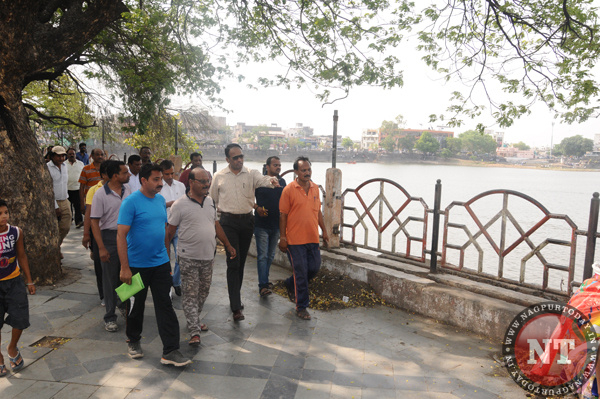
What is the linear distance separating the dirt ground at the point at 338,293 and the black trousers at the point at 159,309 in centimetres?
A: 203

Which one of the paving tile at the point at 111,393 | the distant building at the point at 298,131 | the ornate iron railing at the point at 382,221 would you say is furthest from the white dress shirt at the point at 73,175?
the distant building at the point at 298,131

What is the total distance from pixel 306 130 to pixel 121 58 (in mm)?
178709

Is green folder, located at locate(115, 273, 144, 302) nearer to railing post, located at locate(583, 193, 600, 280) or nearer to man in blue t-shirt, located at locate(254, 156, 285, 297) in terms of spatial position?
man in blue t-shirt, located at locate(254, 156, 285, 297)

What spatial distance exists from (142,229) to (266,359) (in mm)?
1578

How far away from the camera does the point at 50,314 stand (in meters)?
4.57

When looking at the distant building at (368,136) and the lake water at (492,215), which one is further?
the distant building at (368,136)

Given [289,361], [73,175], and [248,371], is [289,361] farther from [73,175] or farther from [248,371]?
[73,175]

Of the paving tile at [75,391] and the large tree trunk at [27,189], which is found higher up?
the large tree trunk at [27,189]

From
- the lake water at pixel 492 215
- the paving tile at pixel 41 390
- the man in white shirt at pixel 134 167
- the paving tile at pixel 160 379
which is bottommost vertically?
the lake water at pixel 492 215

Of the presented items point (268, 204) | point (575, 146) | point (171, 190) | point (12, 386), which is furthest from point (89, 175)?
point (575, 146)

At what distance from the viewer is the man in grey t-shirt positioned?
3.90 meters

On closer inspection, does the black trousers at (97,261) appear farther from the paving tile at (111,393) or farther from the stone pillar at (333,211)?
the stone pillar at (333,211)

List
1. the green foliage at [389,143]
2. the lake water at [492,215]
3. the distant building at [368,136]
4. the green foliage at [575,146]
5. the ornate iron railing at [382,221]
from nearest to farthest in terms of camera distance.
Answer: the ornate iron railing at [382,221] < the lake water at [492,215] < the green foliage at [575,146] < the green foliage at [389,143] < the distant building at [368,136]

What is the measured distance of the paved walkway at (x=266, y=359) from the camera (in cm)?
324
